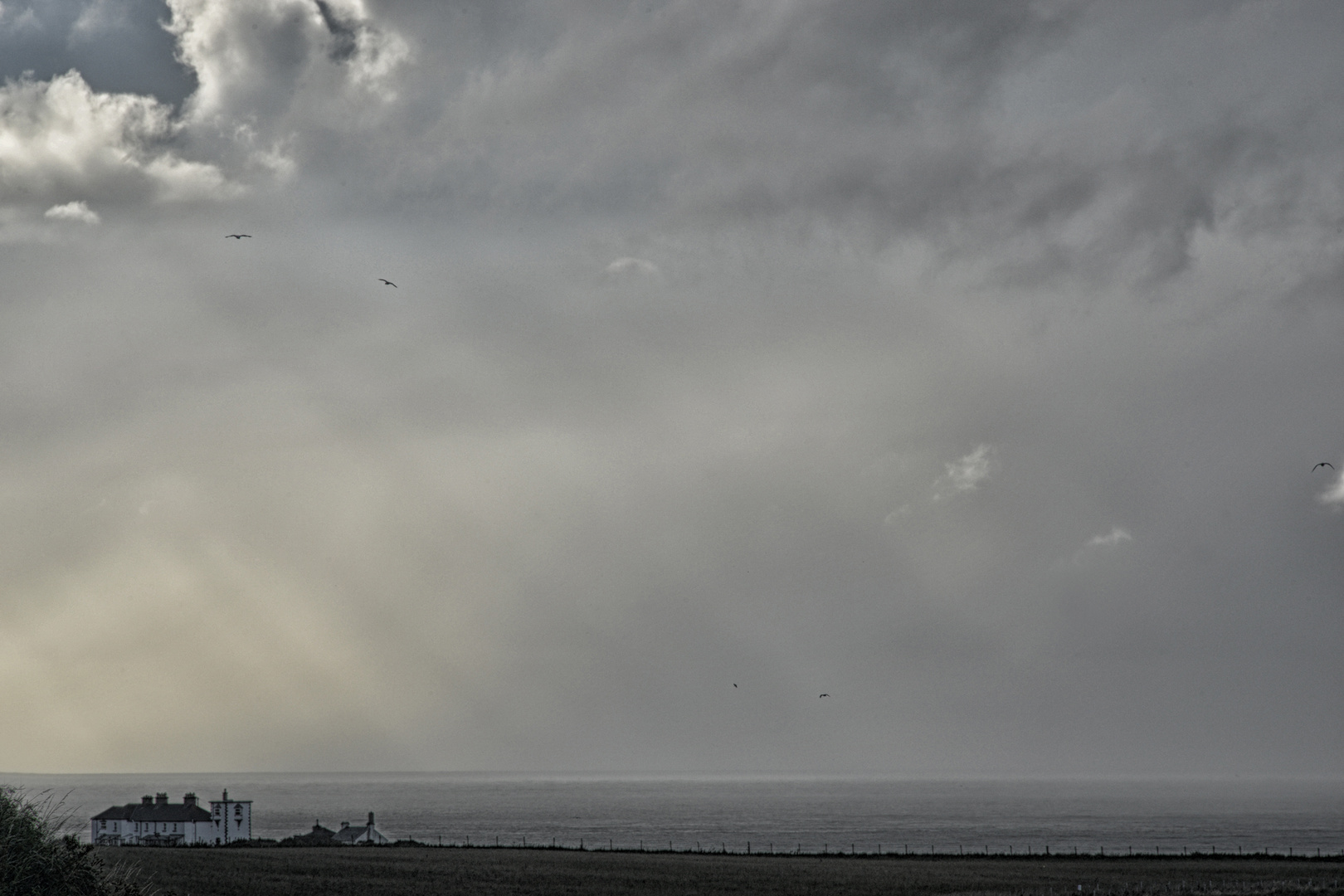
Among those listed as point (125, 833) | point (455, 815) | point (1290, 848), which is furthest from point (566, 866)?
point (455, 815)

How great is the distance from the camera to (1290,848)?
105m

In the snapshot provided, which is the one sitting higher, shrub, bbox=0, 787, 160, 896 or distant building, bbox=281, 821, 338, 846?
shrub, bbox=0, 787, 160, 896

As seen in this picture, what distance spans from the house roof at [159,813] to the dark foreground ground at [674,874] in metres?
21.9

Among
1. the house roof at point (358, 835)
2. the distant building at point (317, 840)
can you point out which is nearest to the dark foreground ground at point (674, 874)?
the distant building at point (317, 840)

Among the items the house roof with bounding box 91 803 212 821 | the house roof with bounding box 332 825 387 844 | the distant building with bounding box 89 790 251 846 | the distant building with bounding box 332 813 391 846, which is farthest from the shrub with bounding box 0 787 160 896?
the house roof with bounding box 91 803 212 821

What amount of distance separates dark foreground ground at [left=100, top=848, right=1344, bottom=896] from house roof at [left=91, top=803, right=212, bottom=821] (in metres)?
21.9

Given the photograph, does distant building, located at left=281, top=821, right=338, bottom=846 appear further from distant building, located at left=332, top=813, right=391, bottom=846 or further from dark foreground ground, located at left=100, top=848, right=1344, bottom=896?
dark foreground ground, located at left=100, top=848, right=1344, bottom=896

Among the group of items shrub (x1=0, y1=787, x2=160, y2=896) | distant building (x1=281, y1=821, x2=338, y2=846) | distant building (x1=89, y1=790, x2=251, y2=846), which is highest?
shrub (x1=0, y1=787, x2=160, y2=896)

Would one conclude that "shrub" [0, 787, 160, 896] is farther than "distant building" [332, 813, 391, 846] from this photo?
No

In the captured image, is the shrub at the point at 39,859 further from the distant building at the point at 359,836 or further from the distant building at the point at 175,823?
the distant building at the point at 175,823

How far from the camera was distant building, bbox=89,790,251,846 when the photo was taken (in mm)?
95062

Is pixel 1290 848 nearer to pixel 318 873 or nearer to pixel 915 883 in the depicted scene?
pixel 915 883

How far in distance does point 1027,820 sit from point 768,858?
11083cm

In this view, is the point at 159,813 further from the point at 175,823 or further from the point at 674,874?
the point at 674,874
